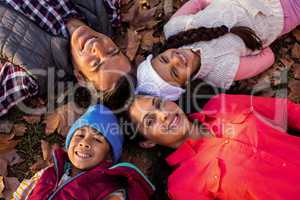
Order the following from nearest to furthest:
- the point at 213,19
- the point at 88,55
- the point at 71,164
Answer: the point at 71,164 → the point at 88,55 → the point at 213,19

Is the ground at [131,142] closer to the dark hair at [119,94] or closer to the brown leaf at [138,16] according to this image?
the brown leaf at [138,16]

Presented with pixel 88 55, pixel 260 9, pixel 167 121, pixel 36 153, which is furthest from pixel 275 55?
pixel 36 153

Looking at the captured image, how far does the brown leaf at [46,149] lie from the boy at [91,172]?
30cm

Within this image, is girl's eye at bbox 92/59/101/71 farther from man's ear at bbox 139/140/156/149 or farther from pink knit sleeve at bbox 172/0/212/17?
pink knit sleeve at bbox 172/0/212/17

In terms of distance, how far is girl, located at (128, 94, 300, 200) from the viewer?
3.43 metres

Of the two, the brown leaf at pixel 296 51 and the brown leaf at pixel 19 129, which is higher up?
the brown leaf at pixel 296 51

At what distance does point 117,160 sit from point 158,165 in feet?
1.37

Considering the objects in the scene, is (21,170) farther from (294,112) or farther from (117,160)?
(294,112)

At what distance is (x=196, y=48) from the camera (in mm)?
4094

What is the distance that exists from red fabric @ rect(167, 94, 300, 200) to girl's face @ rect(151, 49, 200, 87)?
1.10 feet

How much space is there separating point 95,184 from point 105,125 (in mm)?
483

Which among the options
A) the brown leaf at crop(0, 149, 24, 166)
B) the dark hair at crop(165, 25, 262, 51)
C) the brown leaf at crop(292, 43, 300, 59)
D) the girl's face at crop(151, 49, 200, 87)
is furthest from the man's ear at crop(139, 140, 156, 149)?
the brown leaf at crop(292, 43, 300, 59)

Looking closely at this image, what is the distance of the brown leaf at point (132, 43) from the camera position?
4535 millimetres

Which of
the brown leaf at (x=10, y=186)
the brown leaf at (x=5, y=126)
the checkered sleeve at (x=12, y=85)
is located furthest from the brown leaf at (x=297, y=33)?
the brown leaf at (x=10, y=186)
